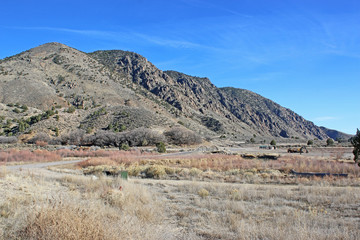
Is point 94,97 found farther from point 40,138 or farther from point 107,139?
point 107,139

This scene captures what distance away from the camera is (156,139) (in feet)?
183

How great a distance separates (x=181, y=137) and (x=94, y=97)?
132 ft

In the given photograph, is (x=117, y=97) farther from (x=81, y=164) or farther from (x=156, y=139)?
(x=81, y=164)

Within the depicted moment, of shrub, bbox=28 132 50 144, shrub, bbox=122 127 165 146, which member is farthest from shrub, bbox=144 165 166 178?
shrub, bbox=28 132 50 144

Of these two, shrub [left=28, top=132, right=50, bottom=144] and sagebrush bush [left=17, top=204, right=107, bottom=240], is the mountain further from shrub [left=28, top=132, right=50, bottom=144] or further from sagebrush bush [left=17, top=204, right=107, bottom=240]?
sagebrush bush [left=17, top=204, right=107, bottom=240]

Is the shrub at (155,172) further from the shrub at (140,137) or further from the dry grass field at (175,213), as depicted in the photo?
the shrub at (140,137)

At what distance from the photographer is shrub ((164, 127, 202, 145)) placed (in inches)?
2406

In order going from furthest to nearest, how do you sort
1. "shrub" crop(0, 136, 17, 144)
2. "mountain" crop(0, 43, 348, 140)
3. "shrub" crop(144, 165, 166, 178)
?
"mountain" crop(0, 43, 348, 140), "shrub" crop(0, 136, 17, 144), "shrub" crop(144, 165, 166, 178)

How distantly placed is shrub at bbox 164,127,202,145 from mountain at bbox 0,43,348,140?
5887 mm

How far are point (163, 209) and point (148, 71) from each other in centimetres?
14324

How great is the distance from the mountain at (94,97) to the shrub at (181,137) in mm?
5887

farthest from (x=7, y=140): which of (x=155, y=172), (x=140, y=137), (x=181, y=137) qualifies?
(x=155, y=172)

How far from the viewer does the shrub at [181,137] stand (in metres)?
61.1

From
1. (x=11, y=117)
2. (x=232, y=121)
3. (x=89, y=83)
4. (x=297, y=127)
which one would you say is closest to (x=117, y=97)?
(x=89, y=83)
